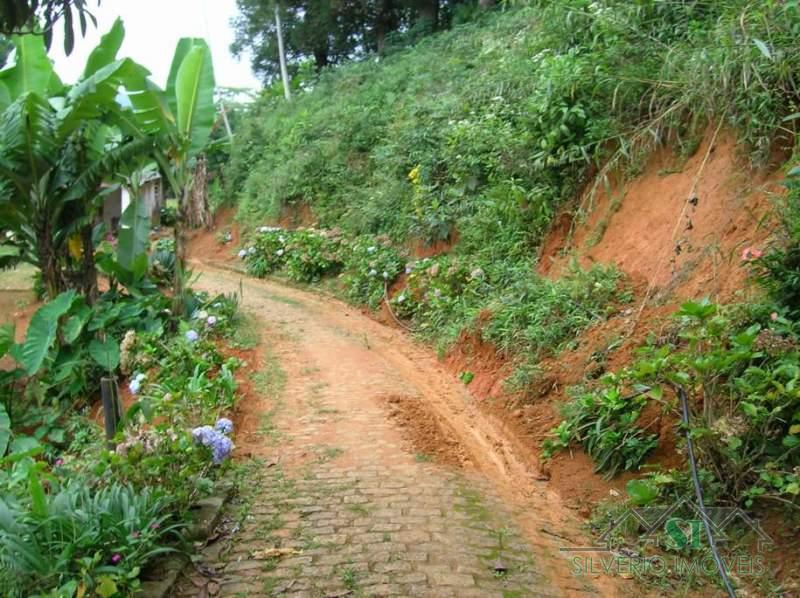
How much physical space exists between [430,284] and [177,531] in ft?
20.3

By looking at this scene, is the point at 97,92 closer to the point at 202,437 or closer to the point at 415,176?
the point at 202,437

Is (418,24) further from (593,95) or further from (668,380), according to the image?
(668,380)

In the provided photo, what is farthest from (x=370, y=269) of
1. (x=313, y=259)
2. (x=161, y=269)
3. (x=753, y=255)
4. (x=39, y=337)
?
(x=753, y=255)

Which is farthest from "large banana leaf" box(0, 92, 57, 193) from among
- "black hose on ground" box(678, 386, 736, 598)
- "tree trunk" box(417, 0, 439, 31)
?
"tree trunk" box(417, 0, 439, 31)

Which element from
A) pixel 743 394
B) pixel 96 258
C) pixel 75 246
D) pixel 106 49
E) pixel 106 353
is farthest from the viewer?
pixel 96 258

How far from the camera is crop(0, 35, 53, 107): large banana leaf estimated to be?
334 inches

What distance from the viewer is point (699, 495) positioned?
12.4ft

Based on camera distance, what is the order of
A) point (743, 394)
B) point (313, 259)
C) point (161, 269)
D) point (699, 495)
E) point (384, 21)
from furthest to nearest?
1. point (384, 21)
2. point (313, 259)
3. point (161, 269)
4. point (743, 394)
5. point (699, 495)

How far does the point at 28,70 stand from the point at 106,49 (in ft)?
3.36

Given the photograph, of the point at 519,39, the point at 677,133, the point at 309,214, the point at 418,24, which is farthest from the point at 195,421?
the point at 418,24

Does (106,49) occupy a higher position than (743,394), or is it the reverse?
(106,49)

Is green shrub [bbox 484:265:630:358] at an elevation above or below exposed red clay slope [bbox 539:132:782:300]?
below

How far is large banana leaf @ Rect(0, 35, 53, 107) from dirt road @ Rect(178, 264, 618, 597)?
4946mm

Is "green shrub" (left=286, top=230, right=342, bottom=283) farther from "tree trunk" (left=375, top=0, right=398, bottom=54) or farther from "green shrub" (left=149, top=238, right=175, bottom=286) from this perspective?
"tree trunk" (left=375, top=0, right=398, bottom=54)
